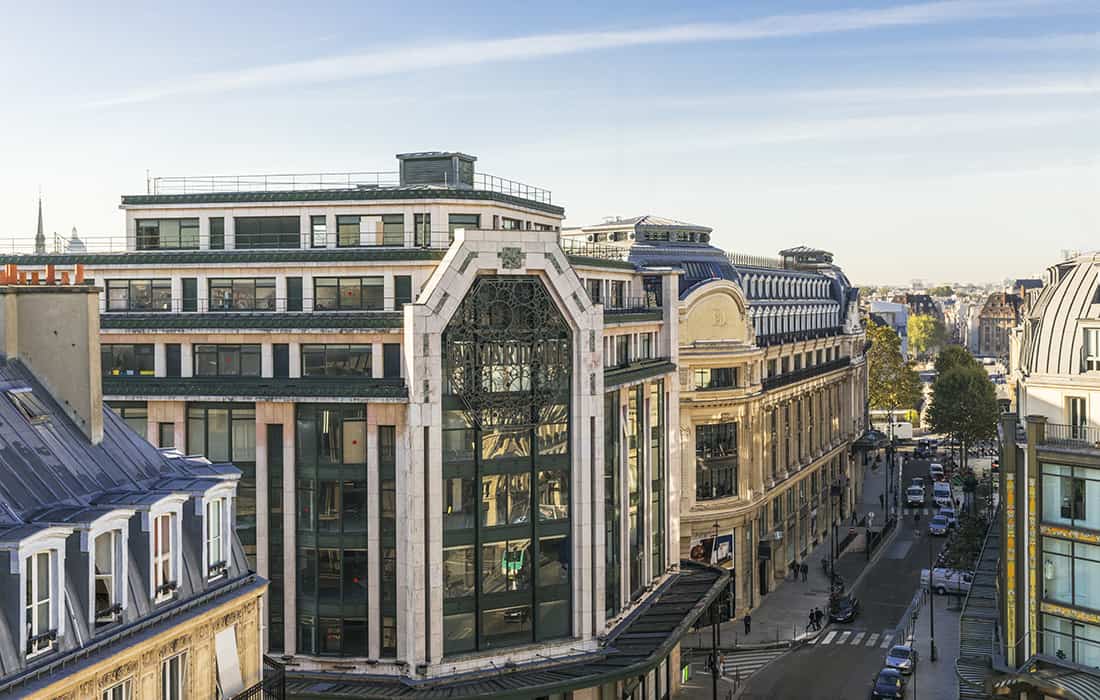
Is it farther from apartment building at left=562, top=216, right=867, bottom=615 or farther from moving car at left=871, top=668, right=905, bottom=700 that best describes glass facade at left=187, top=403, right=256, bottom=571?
moving car at left=871, top=668, right=905, bottom=700

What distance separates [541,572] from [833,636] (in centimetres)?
3621

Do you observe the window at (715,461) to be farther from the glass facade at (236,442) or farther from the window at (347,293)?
the glass facade at (236,442)

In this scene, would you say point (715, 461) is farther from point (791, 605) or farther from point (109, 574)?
point (109, 574)

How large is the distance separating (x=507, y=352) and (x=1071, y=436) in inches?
1109

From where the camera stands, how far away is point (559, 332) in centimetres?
5806

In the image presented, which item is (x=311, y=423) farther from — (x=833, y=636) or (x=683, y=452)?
(x=833, y=636)

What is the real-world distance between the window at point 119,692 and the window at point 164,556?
2343mm

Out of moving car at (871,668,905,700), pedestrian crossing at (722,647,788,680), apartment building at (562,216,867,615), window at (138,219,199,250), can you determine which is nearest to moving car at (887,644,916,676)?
moving car at (871,668,905,700)

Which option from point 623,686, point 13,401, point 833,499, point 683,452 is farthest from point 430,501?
point 833,499

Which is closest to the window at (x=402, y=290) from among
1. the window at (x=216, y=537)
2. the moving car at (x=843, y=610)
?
the window at (x=216, y=537)

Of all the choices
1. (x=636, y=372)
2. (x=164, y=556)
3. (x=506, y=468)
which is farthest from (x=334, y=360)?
(x=164, y=556)

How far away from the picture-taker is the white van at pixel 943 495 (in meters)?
128

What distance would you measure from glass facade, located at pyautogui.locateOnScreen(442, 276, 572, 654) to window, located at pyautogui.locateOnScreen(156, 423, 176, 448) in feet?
44.7

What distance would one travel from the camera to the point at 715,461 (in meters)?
90.3
